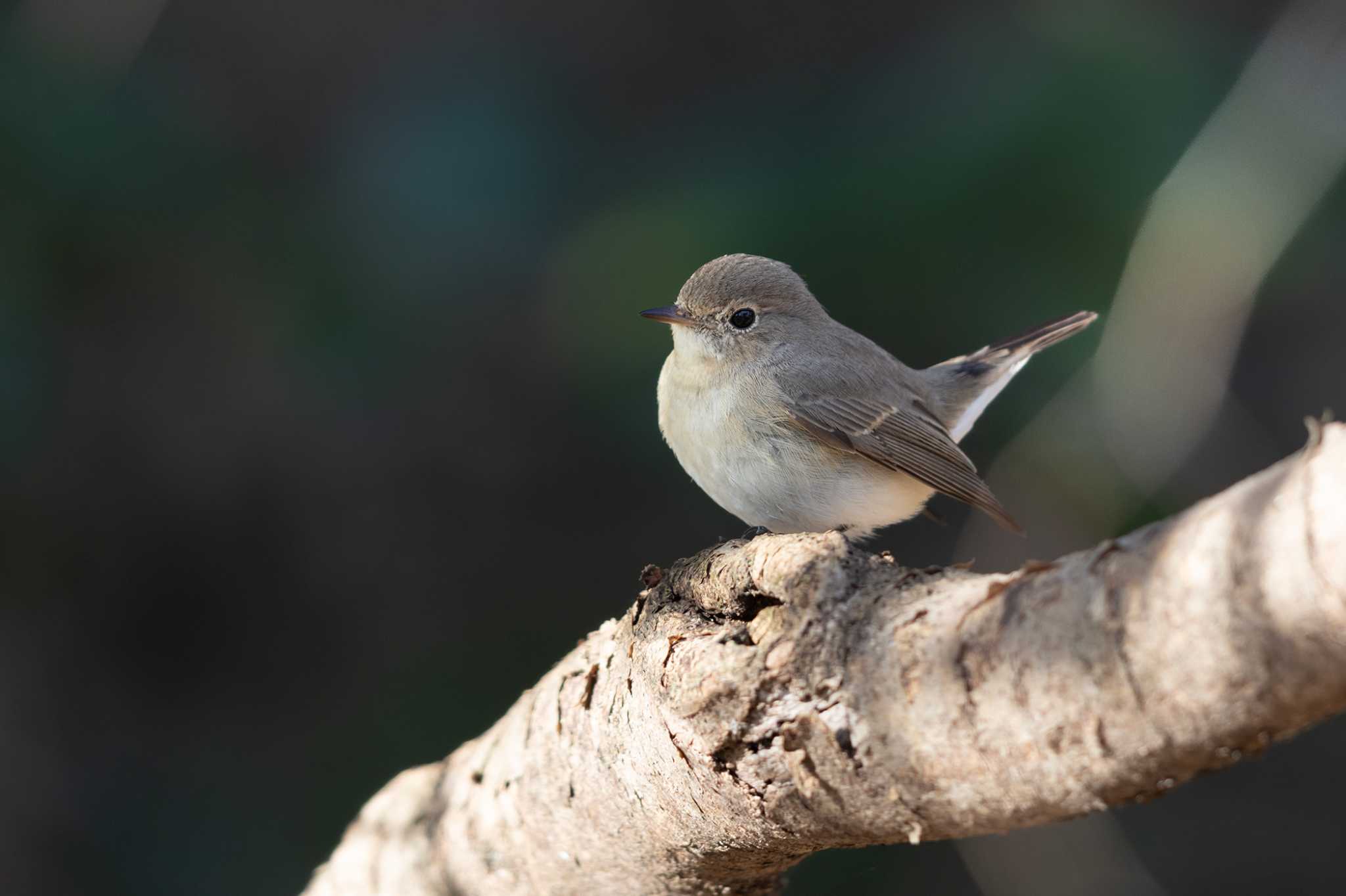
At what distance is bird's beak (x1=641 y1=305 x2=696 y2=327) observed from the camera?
3.48 meters

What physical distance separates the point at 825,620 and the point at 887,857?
2.65m

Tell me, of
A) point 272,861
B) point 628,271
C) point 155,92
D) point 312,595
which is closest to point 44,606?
point 312,595

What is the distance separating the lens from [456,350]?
177 inches

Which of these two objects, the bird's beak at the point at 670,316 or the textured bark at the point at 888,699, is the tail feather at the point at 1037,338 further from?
the textured bark at the point at 888,699

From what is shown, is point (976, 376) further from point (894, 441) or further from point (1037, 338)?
point (894, 441)

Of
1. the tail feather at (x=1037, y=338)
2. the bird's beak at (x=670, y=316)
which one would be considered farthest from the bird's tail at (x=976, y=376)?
the bird's beak at (x=670, y=316)

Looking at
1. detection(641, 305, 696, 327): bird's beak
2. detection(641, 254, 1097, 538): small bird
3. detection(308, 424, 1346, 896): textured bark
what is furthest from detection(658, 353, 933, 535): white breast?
detection(308, 424, 1346, 896): textured bark

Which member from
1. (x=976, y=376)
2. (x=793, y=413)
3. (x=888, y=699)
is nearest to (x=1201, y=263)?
(x=976, y=376)

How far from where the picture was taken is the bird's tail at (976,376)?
389 centimetres

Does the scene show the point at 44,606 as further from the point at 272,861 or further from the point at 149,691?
the point at 272,861

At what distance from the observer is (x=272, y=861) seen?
13.2 feet

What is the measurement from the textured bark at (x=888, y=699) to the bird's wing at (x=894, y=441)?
1134 millimetres

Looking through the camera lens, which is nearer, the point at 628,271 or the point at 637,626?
the point at 637,626

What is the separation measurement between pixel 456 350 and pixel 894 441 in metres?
1.77
